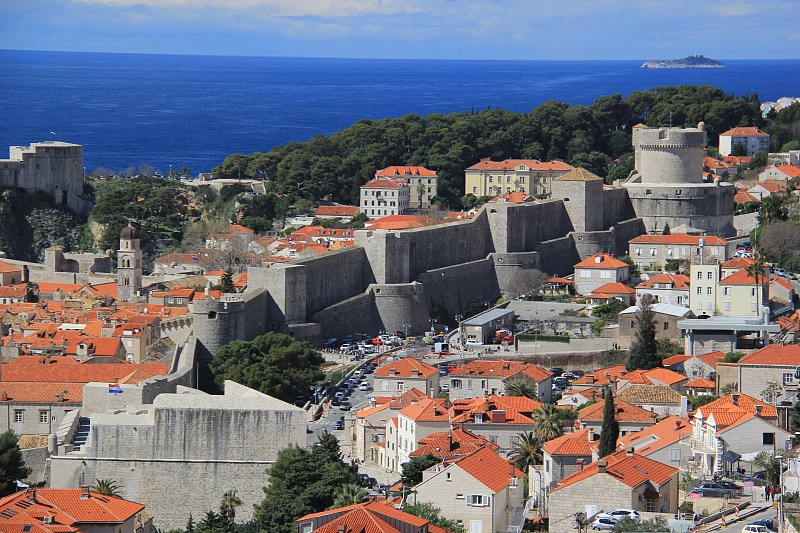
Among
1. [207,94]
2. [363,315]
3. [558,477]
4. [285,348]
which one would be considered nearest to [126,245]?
[363,315]

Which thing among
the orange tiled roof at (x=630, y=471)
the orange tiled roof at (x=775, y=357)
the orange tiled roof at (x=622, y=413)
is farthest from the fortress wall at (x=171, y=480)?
the orange tiled roof at (x=775, y=357)

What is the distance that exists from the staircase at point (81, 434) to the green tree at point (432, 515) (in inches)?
274

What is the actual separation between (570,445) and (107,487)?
6.42 meters

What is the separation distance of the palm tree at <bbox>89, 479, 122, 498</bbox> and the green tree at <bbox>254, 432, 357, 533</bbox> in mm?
2011

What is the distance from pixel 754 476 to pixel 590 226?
25.6 meters

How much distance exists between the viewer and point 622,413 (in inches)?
1121

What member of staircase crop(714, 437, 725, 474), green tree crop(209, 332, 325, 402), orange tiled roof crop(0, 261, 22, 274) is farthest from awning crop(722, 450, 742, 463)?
orange tiled roof crop(0, 261, 22, 274)

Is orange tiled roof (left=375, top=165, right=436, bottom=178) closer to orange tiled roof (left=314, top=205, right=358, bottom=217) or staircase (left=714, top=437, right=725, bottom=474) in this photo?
orange tiled roof (left=314, top=205, right=358, bottom=217)

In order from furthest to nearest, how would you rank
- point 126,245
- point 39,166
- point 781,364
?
point 39,166
point 126,245
point 781,364

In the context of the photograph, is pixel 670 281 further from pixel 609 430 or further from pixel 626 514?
pixel 626 514

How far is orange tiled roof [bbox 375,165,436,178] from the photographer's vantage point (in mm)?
59469

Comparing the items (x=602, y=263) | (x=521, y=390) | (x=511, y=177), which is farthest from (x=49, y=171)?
(x=521, y=390)

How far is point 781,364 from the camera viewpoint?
30.9 meters

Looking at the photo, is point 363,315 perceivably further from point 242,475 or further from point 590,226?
point 242,475
